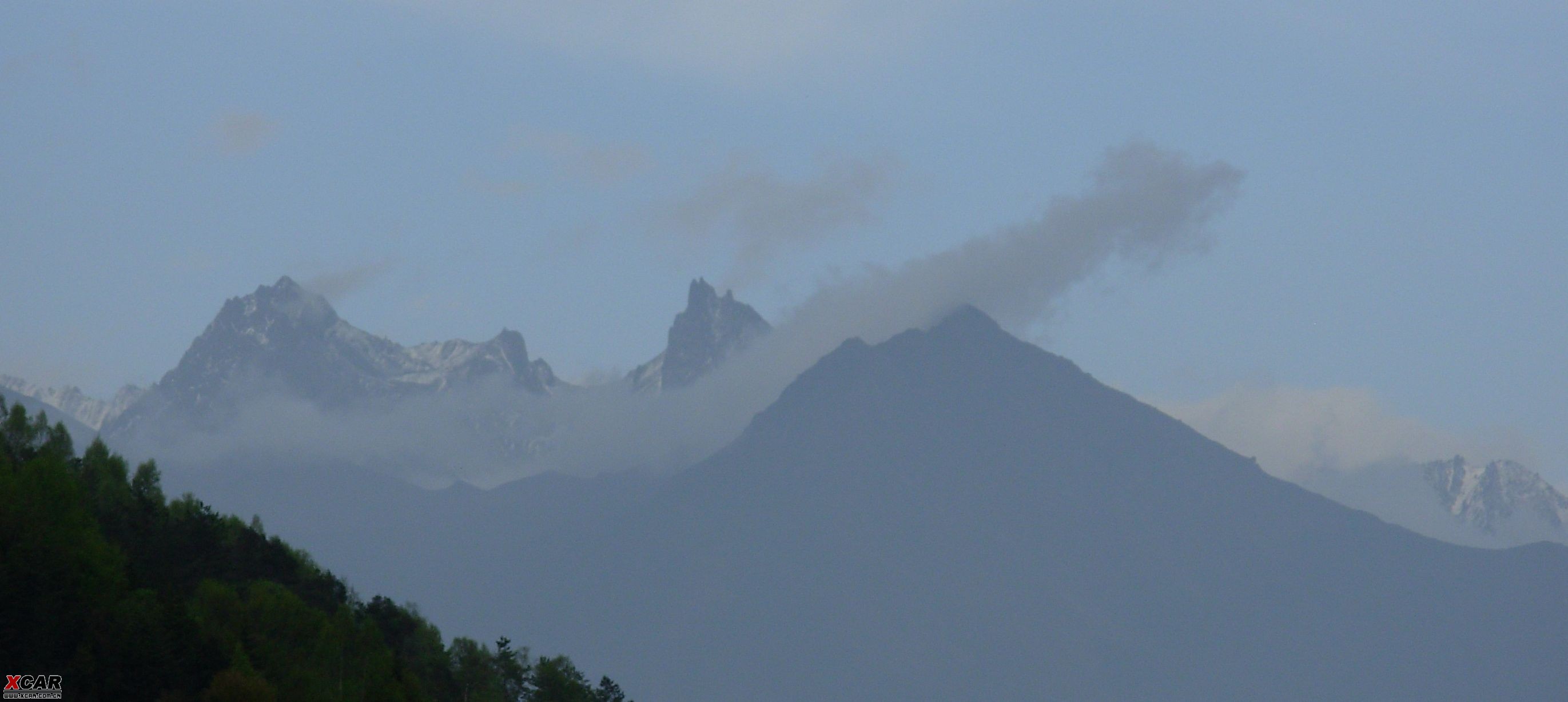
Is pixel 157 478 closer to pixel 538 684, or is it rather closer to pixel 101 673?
pixel 538 684

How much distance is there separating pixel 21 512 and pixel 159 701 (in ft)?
68.0

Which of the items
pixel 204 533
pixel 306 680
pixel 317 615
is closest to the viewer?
pixel 306 680

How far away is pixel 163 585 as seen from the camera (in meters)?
124

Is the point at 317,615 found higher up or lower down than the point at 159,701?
higher up

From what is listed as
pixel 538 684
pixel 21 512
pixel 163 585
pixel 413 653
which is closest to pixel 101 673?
pixel 21 512

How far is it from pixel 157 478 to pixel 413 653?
1240 inches

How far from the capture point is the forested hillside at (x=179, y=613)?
9825 centimetres

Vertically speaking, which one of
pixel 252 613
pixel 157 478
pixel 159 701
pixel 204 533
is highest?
pixel 157 478

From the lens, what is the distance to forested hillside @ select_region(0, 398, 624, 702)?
98.2 m

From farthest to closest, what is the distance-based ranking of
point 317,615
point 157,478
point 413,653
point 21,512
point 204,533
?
point 157,478, point 413,653, point 204,533, point 317,615, point 21,512

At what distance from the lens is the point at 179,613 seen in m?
106

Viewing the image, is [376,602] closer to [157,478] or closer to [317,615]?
[157,478]

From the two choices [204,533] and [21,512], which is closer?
[21,512]

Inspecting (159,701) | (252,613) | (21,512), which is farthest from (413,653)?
(159,701)
